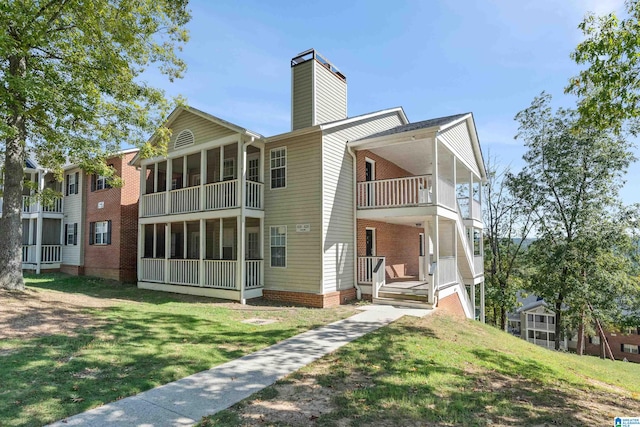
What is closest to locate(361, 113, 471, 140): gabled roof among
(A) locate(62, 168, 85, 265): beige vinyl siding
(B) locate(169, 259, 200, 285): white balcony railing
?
(B) locate(169, 259, 200, 285): white balcony railing

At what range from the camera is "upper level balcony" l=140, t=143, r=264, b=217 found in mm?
13047

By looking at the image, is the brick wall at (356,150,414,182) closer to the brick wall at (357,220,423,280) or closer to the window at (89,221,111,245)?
the brick wall at (357,220,423,280)

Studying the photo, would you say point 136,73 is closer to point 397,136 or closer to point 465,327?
point 397,136

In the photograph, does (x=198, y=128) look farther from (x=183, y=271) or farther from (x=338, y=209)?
(x=338, y=209)

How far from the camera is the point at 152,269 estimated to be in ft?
51.3

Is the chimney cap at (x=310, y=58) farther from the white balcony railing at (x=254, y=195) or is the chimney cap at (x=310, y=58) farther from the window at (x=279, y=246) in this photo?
the window at (x=279, y=246)

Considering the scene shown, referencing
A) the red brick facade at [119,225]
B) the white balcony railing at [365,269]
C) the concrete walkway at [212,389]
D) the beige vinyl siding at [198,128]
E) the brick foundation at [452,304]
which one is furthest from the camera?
the red brick facade at [119,225]

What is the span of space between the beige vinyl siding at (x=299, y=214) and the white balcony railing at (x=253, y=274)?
27 centimetres

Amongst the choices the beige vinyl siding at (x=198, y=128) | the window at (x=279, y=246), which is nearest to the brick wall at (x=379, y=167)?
the window at (x=279, y=246)

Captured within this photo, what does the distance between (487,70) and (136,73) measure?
13408 millimetres

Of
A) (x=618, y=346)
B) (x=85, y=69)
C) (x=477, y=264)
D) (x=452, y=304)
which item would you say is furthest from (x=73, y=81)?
(x=618, y=346)

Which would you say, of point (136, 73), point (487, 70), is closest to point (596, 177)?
point (487, 70)

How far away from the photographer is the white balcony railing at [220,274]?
42.2 ft

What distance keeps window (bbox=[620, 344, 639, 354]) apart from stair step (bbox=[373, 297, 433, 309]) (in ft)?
149
